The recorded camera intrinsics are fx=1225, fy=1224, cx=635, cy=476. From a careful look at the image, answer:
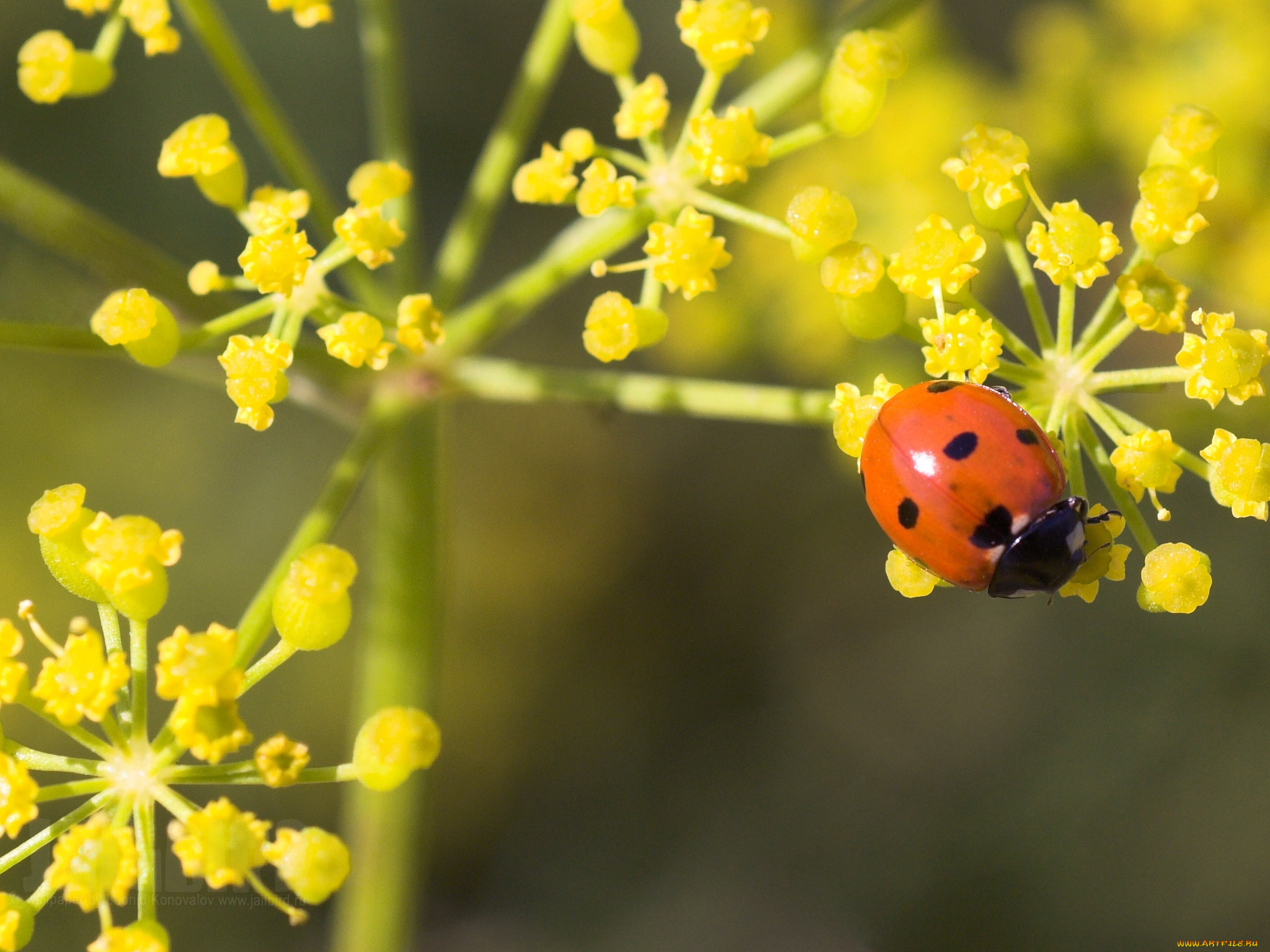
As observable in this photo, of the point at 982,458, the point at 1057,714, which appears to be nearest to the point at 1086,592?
the point at 982,458

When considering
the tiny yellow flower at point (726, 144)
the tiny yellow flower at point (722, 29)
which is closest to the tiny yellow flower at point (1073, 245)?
the tiny yellow flower at point (726, 144)

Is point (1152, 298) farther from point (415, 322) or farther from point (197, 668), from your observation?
point (197, 668)

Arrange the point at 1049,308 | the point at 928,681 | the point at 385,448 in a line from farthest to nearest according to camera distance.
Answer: the point at 1049,308 → the point at 928,681 → the point at 385,448

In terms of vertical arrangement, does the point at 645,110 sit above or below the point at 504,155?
below

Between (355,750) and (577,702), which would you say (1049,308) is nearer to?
(577,702)

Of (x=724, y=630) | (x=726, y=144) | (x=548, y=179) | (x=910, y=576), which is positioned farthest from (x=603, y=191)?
(x=724, y=630)

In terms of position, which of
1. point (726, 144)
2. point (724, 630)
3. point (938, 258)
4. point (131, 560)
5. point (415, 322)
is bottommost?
point (131, 560)

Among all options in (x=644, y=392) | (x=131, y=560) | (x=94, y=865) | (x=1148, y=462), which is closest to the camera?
(x=94, y=865)
